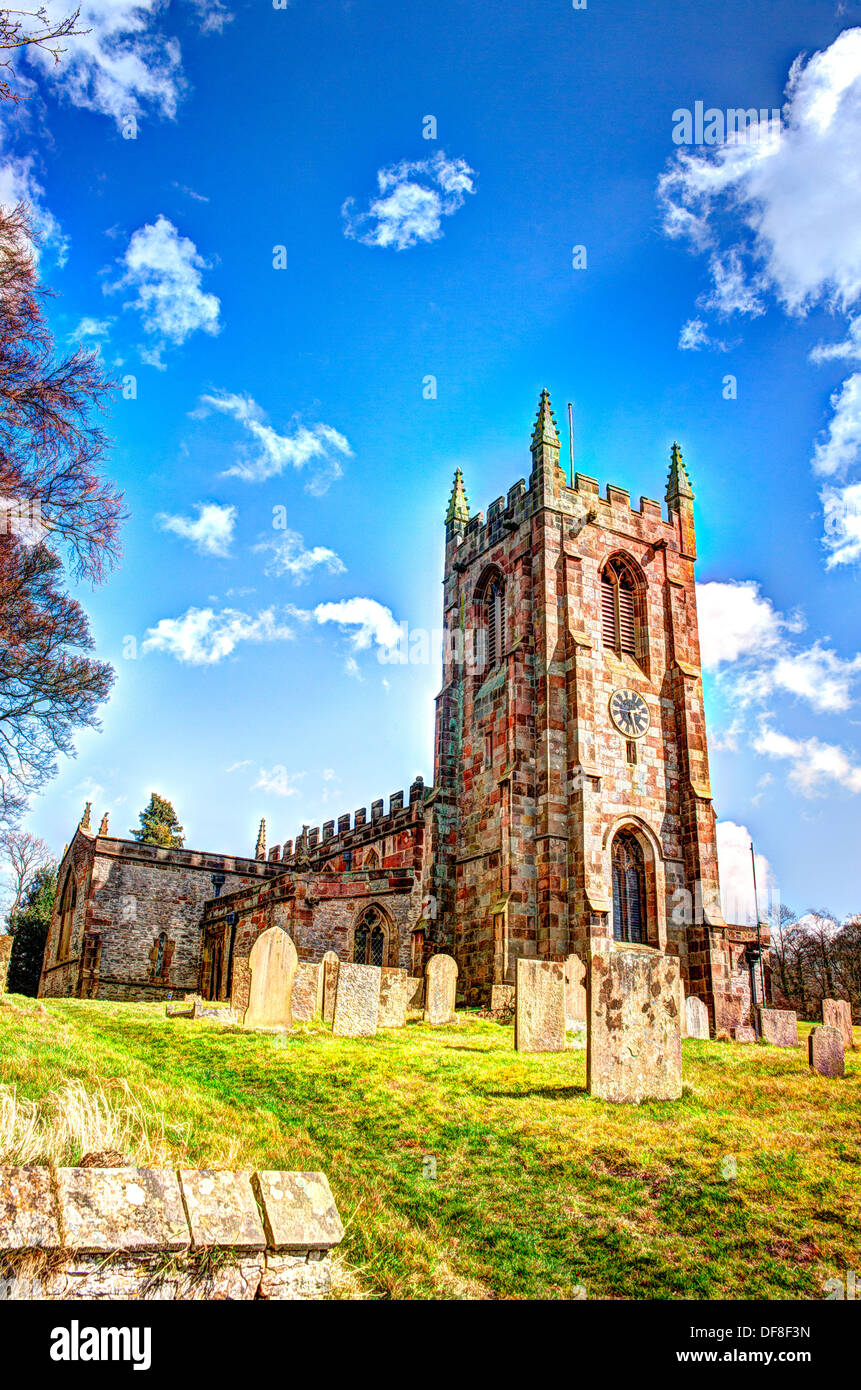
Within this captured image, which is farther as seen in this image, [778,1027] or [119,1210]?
[778,1027]

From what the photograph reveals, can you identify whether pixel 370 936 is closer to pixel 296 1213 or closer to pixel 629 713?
pixel 629 713

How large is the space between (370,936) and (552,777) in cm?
761

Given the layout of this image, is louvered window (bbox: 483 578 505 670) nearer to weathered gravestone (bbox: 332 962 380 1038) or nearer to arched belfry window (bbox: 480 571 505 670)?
arched belfry window (bbox: 480 571 505 670)

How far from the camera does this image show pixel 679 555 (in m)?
27.5

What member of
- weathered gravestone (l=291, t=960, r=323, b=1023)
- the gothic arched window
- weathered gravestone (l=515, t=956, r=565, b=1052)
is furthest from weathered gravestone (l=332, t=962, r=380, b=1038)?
the gothic arched window

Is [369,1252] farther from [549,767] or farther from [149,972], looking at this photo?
[149,972]

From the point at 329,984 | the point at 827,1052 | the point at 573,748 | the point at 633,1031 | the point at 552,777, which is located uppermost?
the point at 573,748

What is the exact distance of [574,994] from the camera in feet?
49.8

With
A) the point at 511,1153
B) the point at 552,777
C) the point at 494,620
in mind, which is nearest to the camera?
the point at 511,1153

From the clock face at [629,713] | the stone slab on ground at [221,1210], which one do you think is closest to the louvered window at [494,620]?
the clock face at [629,713]

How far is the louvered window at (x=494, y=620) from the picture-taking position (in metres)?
26.2

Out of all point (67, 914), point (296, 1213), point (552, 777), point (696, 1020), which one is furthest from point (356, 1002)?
point (67, 914)

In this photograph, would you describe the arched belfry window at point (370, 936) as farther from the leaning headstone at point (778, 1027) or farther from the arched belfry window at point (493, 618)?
the leaning headstone at point (778, 1027)
